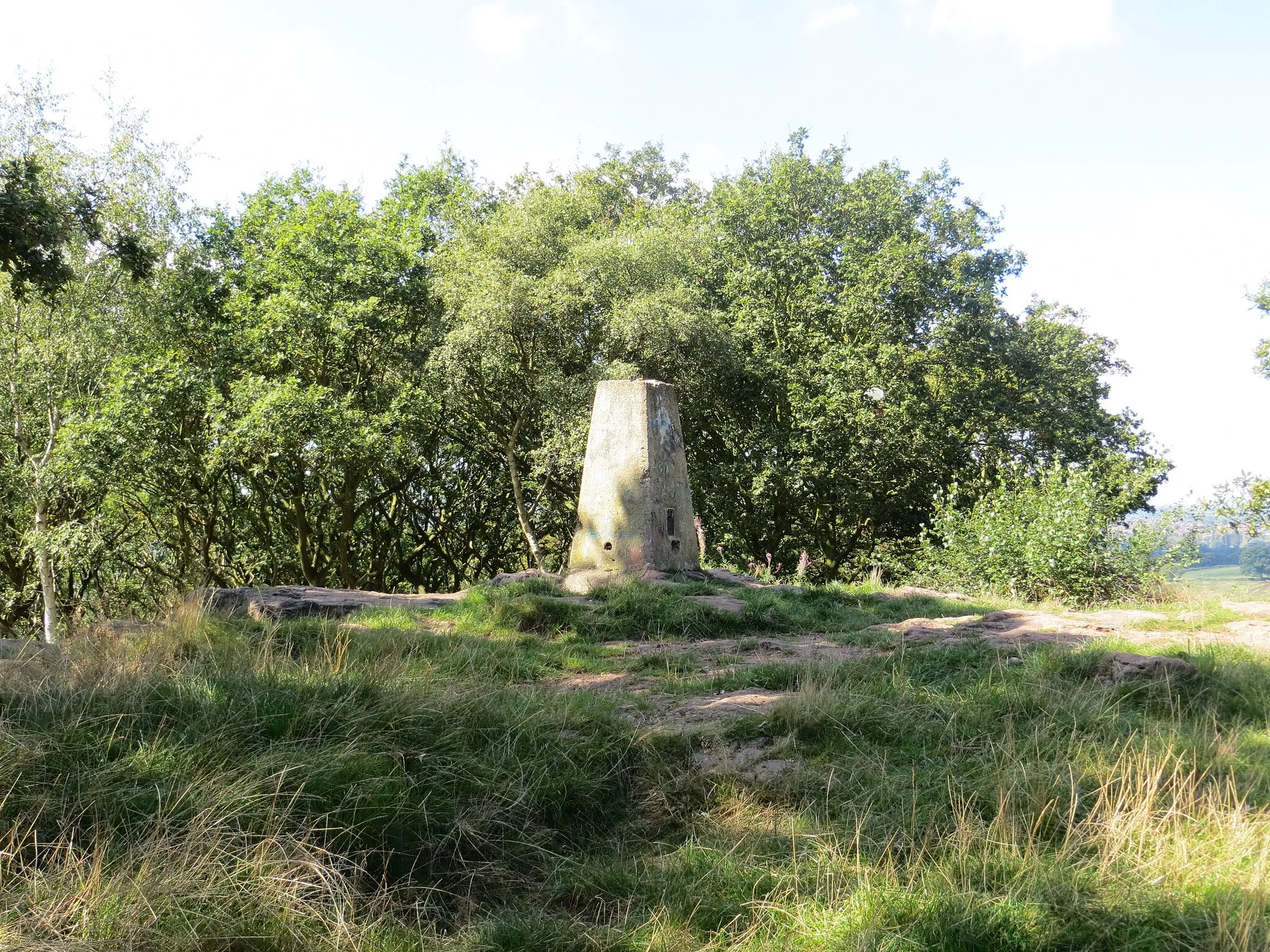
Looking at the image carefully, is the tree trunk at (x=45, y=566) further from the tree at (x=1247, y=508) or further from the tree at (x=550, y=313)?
the tree at (x=1247, y=508)

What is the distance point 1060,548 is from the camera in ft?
40.7

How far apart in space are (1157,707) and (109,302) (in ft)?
62.5

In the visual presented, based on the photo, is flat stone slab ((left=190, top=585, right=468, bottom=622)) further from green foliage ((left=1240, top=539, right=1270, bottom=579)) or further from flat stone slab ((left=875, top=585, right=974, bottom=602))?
green foliage ((left=1240, top=539, right=1270, bottom=579))

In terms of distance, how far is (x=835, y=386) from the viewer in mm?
19312

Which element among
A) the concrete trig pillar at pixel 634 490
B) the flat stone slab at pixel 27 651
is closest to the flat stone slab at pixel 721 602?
the concrete trig pillar at pixel 634 490

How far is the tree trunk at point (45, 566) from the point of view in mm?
16641

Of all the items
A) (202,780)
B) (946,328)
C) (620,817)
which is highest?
(946,328)

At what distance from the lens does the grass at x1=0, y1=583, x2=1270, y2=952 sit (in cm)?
343

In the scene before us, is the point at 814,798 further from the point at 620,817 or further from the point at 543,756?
the point at 543,756

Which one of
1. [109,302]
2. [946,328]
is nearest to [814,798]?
[946,328]

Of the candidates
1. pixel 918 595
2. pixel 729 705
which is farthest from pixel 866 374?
pixel 729 705

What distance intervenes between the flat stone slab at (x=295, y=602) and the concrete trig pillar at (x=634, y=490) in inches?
85.1

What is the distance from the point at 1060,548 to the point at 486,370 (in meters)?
10.6

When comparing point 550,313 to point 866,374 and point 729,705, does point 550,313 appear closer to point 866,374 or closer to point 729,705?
point 866,374
